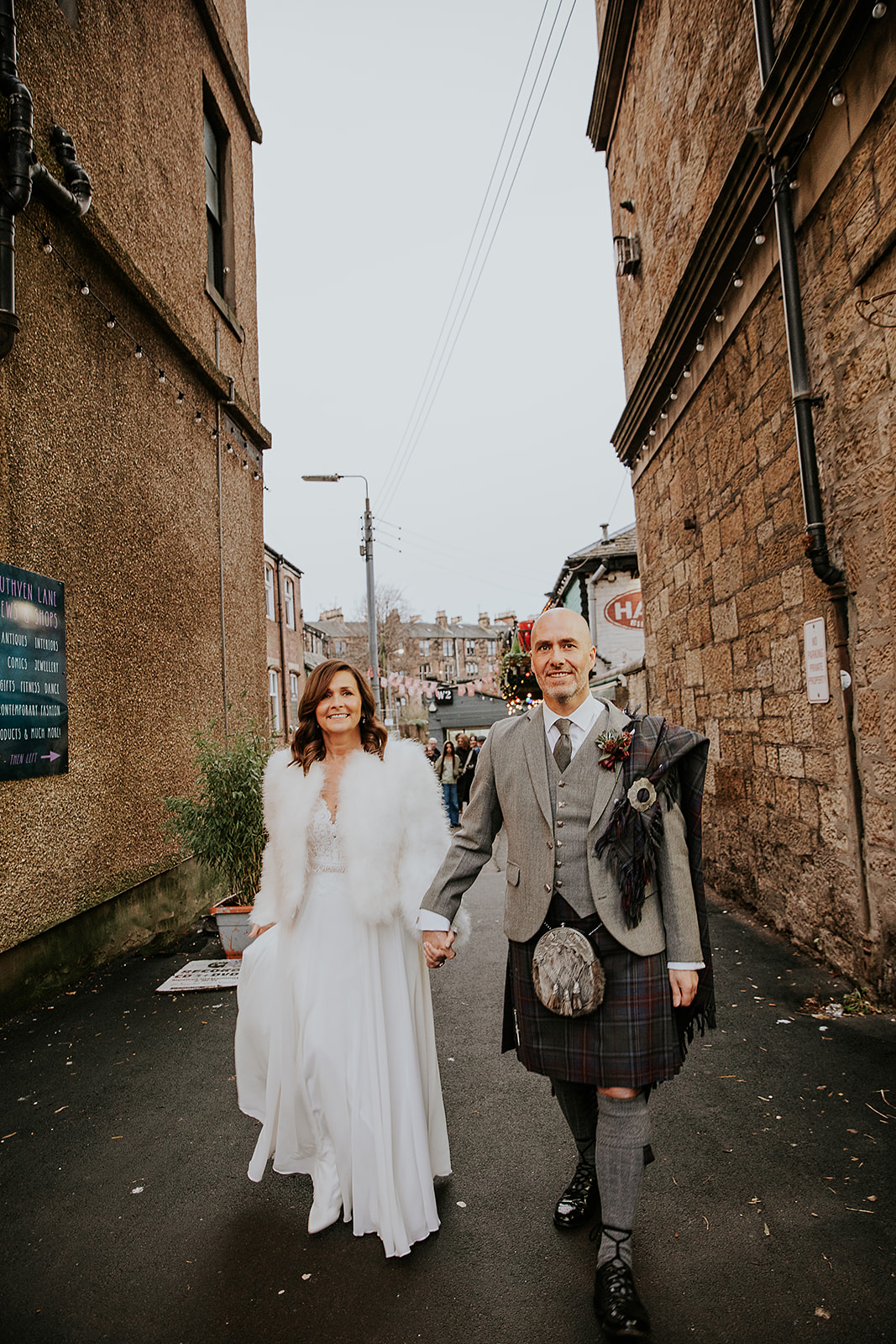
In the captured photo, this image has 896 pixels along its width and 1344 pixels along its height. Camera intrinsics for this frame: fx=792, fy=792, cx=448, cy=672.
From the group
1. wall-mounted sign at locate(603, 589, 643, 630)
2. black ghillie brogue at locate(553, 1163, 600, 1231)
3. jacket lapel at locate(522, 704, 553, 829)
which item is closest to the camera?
jacket lapel at locate(522, 704, 553, 829)

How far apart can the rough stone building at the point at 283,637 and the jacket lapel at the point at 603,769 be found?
873 inches

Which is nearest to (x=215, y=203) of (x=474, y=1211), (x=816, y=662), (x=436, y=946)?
(x=816, y=662)

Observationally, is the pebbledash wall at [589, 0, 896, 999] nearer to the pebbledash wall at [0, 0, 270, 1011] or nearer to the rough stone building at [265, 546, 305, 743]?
the pebbledash wall at [0, 0, 270, 1011]

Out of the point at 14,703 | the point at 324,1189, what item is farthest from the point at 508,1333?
the point at 14,703

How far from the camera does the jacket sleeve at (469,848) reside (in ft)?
8.82

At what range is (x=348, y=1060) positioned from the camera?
270cm

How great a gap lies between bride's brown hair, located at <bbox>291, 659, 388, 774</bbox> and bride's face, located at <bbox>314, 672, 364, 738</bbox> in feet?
0.08

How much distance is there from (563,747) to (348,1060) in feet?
4.26

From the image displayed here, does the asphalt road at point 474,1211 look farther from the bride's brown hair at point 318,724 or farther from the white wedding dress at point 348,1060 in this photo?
the bride's brown hair at point 318,724

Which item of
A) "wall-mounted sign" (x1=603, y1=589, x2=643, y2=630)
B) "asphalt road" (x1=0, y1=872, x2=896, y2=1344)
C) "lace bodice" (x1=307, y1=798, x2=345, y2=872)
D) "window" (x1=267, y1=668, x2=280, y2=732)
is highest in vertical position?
"wall-mounted sign" (x1=603, y1=589, x2=643, y2=630)

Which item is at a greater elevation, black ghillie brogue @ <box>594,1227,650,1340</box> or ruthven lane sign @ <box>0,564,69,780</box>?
ruthven lane sign @ <box>0,564,69,780</box>

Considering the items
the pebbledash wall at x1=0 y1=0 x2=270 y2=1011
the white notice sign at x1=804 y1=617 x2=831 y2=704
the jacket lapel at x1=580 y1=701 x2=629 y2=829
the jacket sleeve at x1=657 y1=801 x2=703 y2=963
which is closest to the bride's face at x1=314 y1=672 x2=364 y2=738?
the jacket lapel at x1=580 y1=701 x2=629 y2=829

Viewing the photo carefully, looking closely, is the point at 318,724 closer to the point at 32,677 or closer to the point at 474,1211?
the point at 474,1211

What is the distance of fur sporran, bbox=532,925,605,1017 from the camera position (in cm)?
236
